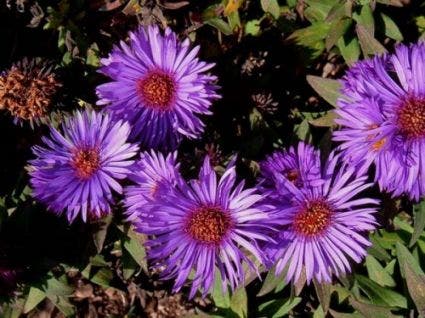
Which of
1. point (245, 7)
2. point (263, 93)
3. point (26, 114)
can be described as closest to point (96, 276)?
point (26, 114)

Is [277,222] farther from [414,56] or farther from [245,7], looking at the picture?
[245,7]

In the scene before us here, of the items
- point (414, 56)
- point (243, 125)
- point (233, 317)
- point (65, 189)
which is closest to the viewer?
point (414, 56)

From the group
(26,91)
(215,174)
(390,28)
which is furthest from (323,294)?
(26,91)

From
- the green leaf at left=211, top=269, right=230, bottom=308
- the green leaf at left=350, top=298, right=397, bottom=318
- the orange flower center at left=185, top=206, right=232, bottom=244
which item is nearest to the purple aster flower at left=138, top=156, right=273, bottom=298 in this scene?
the orange flower center at left=185, top=206, right=232, bottom=244

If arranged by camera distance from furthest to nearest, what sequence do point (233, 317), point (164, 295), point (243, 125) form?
point (164, 295) < point (243, 125) < point (233, 317)

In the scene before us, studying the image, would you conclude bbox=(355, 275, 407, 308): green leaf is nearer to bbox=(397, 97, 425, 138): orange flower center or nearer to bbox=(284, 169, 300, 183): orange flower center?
bbox=(284, 169, 300, 183): orange flower center

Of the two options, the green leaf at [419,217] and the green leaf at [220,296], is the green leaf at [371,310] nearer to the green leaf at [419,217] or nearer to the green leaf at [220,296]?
the green leaf at [419,217]
